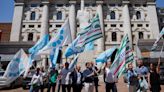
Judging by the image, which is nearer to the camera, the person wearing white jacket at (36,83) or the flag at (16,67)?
the flag at (16,67)

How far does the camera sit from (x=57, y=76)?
11750mm

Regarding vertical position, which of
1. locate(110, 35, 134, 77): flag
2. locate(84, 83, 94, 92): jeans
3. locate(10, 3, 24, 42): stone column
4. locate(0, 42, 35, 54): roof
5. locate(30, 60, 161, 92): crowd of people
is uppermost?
locate(10, 3, 24, 42): stone column

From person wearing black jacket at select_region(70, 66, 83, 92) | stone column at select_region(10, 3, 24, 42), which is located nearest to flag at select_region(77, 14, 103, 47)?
person wearing black jacket at select_region(70, 66, 83, 92)

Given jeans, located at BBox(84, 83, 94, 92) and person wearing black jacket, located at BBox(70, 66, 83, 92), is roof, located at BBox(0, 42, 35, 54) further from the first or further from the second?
jeans, located at BBox(84, 83, 94, 92)

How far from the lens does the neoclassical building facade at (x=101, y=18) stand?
2135 inches

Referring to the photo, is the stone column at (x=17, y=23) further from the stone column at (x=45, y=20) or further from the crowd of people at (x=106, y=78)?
the crowd of people at (x=106, y=78)

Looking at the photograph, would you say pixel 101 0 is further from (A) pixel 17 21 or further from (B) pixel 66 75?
(B) pixel 66 75

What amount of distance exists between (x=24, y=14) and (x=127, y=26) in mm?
26777

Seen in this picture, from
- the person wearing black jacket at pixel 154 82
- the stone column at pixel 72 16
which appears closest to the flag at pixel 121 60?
the person wearing black jacket at pixel 154 82

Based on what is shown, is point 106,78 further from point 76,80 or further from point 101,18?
point 101,18

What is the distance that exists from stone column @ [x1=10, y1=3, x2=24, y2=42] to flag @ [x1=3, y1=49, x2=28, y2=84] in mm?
43434

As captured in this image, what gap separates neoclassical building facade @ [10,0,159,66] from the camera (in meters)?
54.2

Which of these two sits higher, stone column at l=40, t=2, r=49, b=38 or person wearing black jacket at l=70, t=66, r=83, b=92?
stone column at l=40, t=2, r=49, b=38

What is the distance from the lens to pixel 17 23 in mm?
54625
